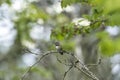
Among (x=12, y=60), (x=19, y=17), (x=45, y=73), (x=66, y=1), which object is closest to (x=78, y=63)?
(x=66, y=1)

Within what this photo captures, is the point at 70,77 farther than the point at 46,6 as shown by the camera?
No

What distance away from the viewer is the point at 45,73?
681cm

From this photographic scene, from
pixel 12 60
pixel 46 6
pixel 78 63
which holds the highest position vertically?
pixel 78 63

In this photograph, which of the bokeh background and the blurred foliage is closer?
the blurred foliage

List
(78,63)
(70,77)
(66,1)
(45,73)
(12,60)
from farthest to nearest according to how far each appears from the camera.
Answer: (12,60) < (45,73) < (70,77) < (66,1) < (78,63)

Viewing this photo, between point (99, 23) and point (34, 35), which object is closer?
point (99, 23)

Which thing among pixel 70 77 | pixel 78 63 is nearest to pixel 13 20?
pixel 70 77

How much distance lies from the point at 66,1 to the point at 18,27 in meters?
5.55

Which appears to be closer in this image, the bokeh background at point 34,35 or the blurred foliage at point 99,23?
the blurred foliage at point 99,23

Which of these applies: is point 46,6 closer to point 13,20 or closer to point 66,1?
point 13,20

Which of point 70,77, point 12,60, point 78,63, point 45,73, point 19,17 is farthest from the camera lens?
point 12,60

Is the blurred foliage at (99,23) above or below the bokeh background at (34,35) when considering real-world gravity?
above

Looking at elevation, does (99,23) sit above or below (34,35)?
above

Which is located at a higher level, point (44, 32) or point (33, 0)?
point (33, 0)
